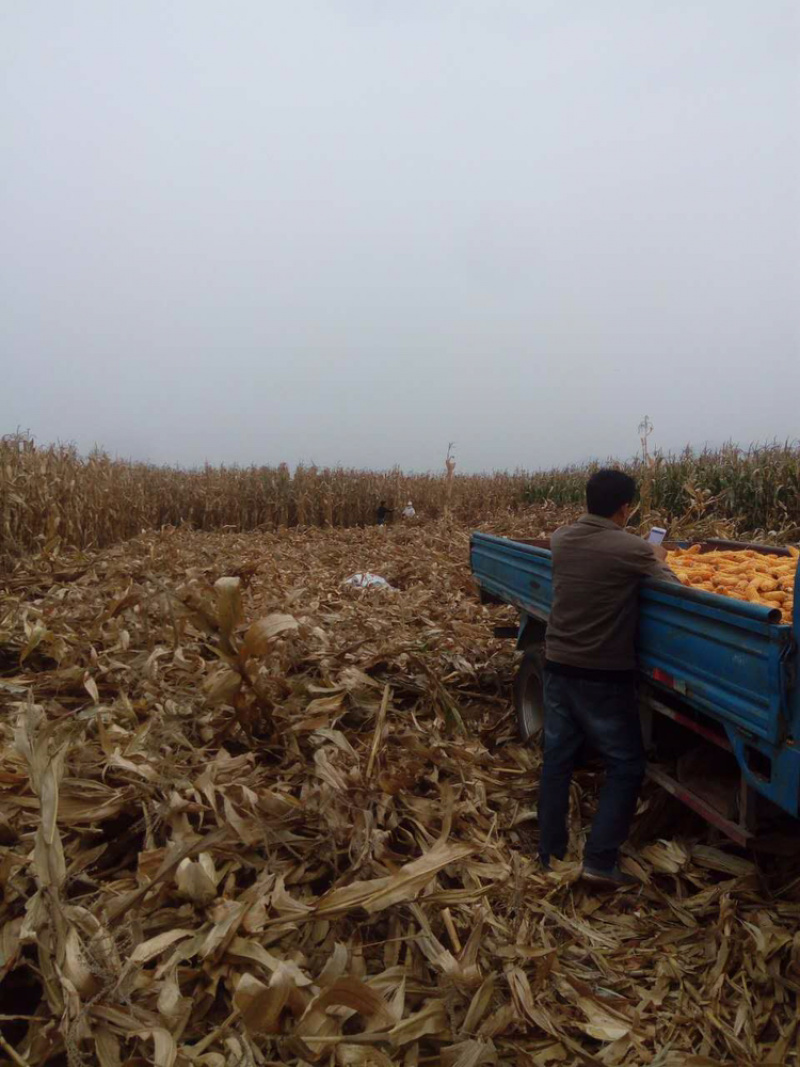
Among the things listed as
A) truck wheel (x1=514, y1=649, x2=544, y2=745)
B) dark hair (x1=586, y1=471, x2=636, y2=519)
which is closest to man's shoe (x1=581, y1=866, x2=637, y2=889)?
truck wheel (x1=514, y1=649, x2=544, y2=745)

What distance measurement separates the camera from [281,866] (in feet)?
8.96

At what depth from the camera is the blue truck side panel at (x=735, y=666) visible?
2.23 metres

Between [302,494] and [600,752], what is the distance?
15.4m

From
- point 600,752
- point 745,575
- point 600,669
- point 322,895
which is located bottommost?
point 322,895

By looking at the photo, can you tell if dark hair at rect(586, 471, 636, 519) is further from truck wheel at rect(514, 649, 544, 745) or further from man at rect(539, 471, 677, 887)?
truck wheel at rect(514, 649, 544, 745)

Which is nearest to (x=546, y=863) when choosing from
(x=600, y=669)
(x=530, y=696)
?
(x=600, y=669)

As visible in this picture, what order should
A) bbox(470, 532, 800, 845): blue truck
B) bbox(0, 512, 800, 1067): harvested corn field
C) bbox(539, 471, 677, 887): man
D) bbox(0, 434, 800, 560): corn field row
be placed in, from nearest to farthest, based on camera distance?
bbox(0, 512, 800, 1067): harvested corn field → bbox(470, 532, 800, 845): blue truck → bbox(539, 471, 677, 887): man → bbox(0, 434, 800, 560): corn field row

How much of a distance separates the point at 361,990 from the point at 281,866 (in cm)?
75

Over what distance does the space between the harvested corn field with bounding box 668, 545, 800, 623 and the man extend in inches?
16.3

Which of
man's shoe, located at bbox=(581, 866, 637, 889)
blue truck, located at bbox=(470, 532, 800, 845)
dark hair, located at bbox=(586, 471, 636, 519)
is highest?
dark hair, located at bbox=(586, 471, 636, 519)

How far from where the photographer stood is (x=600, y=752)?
3396 mm

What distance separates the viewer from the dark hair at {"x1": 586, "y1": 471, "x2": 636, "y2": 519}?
349cm

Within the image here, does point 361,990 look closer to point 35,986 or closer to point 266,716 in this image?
point 35,986

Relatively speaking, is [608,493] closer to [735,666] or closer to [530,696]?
[735,666]
